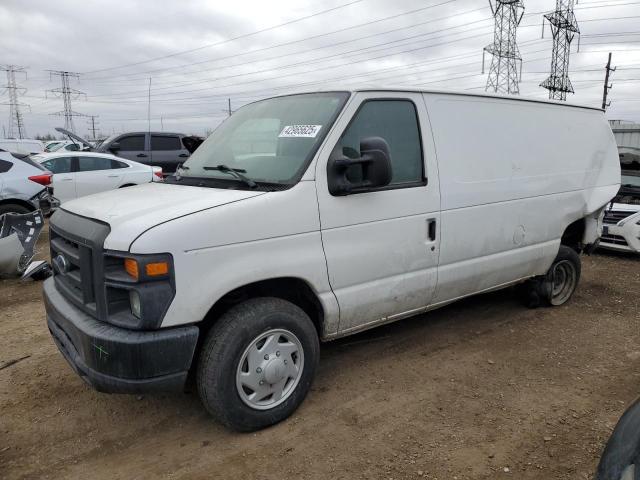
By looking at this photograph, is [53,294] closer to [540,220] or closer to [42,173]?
[540,220]

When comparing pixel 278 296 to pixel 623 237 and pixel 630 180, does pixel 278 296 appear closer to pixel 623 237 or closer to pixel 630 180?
pixel 623 237

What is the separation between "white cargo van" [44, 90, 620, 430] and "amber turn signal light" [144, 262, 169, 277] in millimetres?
11

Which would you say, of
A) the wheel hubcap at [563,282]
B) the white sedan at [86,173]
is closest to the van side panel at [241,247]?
the wheel hubcap at [563,282]

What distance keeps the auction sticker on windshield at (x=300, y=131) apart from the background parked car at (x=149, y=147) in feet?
37.7

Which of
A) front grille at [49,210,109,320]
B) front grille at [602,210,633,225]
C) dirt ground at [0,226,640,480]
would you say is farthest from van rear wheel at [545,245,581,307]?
front grille at [49,210,109,320]

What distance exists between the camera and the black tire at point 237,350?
2979 millimetres

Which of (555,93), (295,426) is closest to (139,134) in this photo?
(295,426)

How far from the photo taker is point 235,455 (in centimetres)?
305

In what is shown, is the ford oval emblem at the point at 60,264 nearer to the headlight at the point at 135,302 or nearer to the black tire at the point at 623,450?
the headlight at the point at 135,302

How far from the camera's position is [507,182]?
4414 mm

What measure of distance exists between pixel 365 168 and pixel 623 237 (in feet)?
20.6

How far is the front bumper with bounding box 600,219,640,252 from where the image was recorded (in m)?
7.78

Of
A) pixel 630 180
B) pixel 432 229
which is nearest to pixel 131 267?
pixel 432 229

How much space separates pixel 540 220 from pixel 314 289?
8.39 feet
